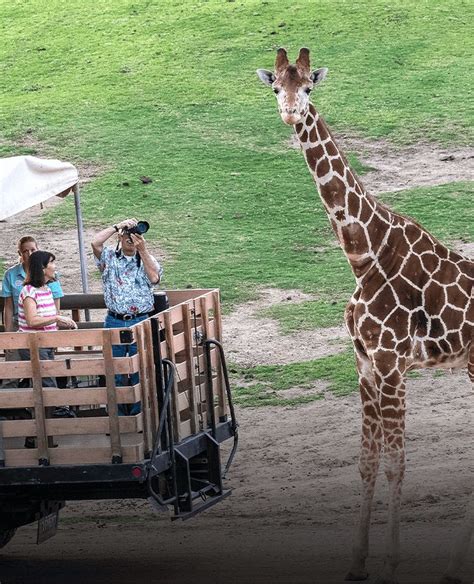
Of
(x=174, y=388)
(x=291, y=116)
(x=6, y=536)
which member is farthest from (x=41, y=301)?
(x=291, y=116)

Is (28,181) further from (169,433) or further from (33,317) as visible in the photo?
(169,433)

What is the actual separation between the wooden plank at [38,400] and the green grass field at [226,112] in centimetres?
723

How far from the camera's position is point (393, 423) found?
9242 mm

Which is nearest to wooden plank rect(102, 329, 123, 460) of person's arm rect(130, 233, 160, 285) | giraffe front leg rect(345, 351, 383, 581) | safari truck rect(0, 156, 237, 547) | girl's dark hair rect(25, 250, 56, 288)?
safari truck rect(0, 156, 237, 547)

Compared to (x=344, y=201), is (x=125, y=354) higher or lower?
lower

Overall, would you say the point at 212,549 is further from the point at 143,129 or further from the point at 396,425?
the point at 143,129

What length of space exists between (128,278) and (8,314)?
1.13m

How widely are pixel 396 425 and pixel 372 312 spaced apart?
73 centimetres

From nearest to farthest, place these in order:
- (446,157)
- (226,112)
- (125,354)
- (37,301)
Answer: (125,354)
(37,301)
(446,157)
(226,112)

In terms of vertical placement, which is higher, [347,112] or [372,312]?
[347,112]

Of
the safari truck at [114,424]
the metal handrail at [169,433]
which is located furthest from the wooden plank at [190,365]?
the metal handrail at [169,433]

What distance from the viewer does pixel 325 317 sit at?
1575cm

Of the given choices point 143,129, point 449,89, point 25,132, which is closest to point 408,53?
point 449,89

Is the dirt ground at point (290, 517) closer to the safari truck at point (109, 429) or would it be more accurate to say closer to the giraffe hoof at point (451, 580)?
the giraffe hoof at point (451, 580)
